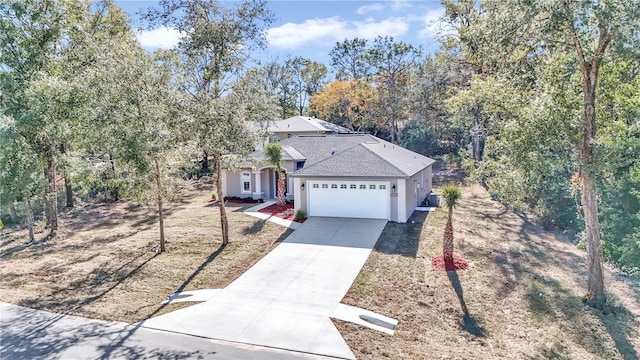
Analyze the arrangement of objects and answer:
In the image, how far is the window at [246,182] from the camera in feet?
80.6

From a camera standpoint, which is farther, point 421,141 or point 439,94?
point 421,141

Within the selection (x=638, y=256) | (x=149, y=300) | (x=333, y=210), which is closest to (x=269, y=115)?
(x=333, y=210)

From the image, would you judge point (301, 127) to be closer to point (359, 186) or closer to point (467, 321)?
point (359, 186)

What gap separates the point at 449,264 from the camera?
13531 millimetres

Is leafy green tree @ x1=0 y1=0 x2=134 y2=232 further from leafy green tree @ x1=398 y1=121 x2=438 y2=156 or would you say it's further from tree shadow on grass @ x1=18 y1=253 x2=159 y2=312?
leafy green tree @ x1=398 y1=121 x2=438 y2=156

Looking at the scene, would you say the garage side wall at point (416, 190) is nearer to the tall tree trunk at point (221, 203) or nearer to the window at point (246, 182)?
the tall tree trunk at point (221, 203)

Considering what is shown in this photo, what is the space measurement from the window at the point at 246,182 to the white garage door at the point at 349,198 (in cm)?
642

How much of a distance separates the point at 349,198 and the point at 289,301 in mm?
8584

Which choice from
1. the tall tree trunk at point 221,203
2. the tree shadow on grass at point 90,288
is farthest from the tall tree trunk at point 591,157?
the tree shadow on grass at point 90,288

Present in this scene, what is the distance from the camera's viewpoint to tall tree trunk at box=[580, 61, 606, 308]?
10.8 meters

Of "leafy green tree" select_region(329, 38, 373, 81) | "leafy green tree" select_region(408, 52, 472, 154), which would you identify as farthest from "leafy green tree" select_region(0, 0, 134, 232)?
"leafy green tree" select_region(329, 38, 373, 81)

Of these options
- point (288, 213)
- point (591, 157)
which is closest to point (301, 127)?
point (288, 213)

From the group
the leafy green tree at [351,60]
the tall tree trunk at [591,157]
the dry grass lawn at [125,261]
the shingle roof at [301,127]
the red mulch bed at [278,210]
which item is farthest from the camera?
the leafy green tree at [351,60]

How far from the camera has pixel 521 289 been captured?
1226cm
